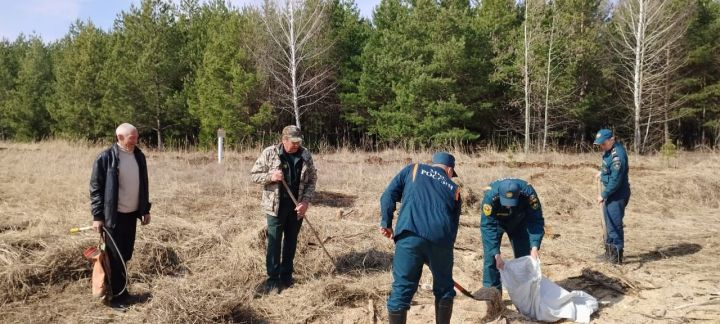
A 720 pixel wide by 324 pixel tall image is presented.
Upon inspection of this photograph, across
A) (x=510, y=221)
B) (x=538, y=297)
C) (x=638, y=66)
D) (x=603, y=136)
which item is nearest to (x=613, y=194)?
(x=603, y=136)

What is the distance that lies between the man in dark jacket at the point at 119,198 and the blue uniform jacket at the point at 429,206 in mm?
2246

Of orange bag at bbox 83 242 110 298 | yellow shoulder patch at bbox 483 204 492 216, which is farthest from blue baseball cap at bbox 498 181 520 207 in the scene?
orange bag at bbox 83 242 110 298

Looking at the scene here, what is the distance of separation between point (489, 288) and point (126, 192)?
3.24m

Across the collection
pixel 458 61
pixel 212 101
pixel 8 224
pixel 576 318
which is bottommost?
pixel 576 318

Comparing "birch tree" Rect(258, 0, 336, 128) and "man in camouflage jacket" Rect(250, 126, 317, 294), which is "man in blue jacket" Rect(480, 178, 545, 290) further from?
"birch tree" Rect(258, 0, 336, 128)

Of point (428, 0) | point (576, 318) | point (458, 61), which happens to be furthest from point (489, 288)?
point (428, 0)

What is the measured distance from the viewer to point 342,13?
23.8 m

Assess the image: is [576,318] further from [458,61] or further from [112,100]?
[112,100]

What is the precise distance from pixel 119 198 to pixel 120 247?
434 mm

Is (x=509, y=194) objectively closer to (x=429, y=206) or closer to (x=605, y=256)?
(x=429, y=206)

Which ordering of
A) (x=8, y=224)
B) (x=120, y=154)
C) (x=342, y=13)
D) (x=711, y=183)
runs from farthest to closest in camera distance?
(x=342, y=13)
(x=711, y=183)
(x=8, y=224)
(x=120, y=154)

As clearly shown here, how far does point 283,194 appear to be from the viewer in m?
4.77

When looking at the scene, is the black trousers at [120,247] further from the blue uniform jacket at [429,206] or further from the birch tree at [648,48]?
the birch tree at [648,48]

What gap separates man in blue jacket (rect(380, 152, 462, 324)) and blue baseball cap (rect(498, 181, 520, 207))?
2.25ft
